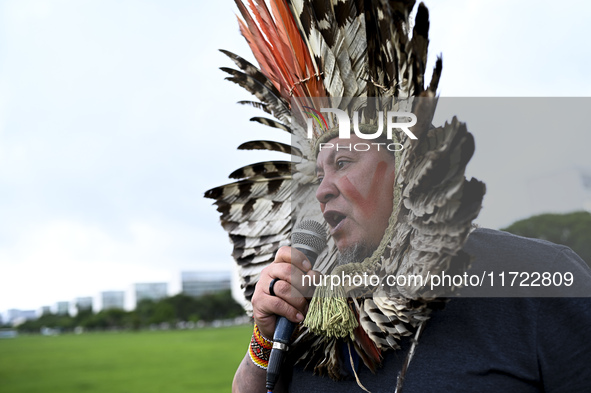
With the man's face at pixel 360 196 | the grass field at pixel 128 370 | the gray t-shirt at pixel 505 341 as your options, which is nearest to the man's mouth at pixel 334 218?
the man's face at pixel 360 196

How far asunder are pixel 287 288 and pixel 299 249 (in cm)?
14

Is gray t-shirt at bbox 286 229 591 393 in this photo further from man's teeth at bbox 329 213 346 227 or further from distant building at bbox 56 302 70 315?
distant building at bbox 56 302 70 315

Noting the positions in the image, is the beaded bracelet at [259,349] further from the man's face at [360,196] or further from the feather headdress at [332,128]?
the man's face at [360,196]

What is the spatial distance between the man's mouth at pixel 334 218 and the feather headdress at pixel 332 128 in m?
0.13

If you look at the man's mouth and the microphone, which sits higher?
the man's mouth

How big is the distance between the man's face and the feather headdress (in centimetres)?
4

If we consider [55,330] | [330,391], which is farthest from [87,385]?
[55,330]

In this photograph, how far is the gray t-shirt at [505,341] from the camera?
117cm

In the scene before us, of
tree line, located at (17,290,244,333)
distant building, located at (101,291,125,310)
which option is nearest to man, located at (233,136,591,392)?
tree line, located at (17,290,244,333)

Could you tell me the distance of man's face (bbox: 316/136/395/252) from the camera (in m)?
1.40

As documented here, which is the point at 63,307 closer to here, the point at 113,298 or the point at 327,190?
the point at 113,298

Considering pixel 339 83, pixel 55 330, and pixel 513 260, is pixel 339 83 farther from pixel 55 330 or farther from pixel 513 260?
pixel 55 330

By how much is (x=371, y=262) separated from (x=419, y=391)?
361 mm

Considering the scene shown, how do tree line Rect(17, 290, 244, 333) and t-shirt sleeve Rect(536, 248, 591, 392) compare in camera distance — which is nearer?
t-shirt sleeve Rect(536, 248, 591, 392)
